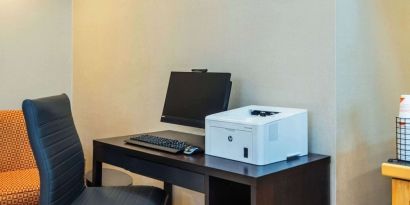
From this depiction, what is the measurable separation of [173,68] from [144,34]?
0.44m

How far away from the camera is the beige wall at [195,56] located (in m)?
1.96

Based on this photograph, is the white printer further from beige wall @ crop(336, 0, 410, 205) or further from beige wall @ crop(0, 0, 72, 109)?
beige wall @ crop(0, 0, 72, 109)

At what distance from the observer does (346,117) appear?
195cm

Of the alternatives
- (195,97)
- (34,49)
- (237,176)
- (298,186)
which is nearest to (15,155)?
(34,49)

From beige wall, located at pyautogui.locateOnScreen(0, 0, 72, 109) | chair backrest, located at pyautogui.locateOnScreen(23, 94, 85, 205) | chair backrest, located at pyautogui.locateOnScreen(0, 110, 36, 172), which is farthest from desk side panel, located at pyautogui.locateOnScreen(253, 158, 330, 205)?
beige wall, located at pyautogui.locateOnScreen(0, 0, 72, 109)

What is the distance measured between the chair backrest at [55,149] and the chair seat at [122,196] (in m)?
0.05

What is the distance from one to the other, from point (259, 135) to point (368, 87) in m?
0.79

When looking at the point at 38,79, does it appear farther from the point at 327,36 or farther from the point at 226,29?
the point at 327,36

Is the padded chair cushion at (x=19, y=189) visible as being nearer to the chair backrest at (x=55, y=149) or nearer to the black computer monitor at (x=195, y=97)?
the chair backrest at (x=55, y=149)

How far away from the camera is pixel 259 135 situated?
66.6 inches

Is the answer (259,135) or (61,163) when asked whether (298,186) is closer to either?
(259,135)

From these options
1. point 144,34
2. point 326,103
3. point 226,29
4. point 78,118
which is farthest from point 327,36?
point 78,118

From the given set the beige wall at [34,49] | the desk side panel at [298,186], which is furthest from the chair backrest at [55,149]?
the beige wall at [34,49]

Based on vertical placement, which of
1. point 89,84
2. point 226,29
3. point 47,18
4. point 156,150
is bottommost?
point 156,150
